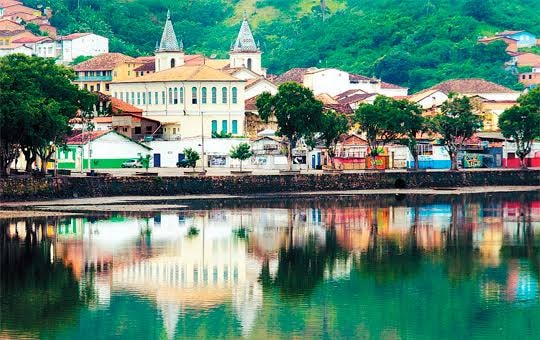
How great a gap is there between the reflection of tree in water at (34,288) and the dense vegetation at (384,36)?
338 feet

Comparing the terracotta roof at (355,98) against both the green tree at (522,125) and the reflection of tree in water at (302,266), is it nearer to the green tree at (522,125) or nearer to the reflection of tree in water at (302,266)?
the green tree at (522,125)

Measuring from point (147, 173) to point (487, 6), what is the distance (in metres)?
103

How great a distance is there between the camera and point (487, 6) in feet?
593

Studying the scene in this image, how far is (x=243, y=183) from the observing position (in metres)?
85.1

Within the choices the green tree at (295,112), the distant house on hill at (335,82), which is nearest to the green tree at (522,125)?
the green tree at (295,112)

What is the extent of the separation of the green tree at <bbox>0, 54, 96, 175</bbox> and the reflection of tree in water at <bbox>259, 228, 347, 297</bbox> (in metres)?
20.7

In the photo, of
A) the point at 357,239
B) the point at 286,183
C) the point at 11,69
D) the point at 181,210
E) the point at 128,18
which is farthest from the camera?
the point at 128,18

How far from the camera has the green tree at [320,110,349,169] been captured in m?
95.7

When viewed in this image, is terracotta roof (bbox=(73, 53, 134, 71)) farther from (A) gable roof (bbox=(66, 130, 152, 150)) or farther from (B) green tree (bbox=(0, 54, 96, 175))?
(B) green tree (bbox=(0, 54, 96, 175))

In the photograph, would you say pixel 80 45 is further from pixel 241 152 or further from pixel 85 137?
pixel 241 152

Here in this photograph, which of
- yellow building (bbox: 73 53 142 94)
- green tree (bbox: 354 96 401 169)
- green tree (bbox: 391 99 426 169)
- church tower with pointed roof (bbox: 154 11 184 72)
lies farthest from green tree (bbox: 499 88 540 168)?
yellow building (bbox: 73 53 142 94)

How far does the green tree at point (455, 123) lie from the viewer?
97.9 m

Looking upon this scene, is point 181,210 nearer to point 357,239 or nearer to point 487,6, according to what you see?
point 357,239

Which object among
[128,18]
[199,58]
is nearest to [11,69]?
[199,58]
